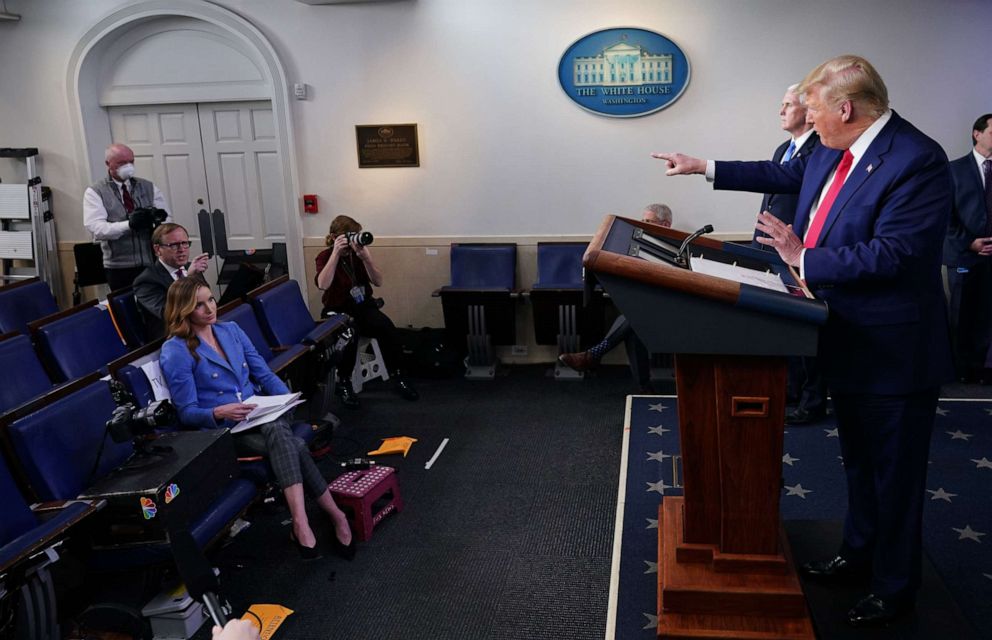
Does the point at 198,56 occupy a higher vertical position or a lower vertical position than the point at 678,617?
higher

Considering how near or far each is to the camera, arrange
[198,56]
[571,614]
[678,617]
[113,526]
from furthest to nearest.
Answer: [198,56] < [571,614] < [113,526] < [678,617]

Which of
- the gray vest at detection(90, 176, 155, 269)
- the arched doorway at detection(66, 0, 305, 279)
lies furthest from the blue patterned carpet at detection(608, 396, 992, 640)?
the arched doorway at detection(66, 0, 305, 279)

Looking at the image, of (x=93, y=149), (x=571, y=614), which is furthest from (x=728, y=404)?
(x=93, y=149)

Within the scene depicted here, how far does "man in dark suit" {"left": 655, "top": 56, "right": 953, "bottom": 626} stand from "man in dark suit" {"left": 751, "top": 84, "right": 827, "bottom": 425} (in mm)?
1351

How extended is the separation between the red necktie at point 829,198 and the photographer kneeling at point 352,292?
11.8 feet

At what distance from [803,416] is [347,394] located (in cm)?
299

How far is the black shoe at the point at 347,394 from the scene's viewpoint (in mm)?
5473

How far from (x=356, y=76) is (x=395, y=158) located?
0.72 meters

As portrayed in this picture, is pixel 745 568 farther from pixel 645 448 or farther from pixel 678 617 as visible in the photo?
pixel 645 448

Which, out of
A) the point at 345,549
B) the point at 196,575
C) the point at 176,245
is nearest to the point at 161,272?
the point at 176,245

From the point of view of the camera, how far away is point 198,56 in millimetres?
6785

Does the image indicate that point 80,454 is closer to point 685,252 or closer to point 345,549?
point 345,549

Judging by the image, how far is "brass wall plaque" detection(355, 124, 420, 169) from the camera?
6.36 m

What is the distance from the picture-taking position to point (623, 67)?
5941 mm
